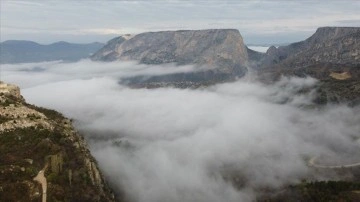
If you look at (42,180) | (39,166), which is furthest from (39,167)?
(42,180)

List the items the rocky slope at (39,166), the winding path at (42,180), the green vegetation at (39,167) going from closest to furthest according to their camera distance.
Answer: the green vegetation at (39,167) < the rocky slope at (39,166) < the winding path at (42,180)

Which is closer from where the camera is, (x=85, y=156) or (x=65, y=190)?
(x=65, y=190)

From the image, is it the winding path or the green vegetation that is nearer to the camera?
the green vegetation

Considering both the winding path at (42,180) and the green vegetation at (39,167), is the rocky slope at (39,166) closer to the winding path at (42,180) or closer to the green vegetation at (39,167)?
the green vegetation at (39,167)

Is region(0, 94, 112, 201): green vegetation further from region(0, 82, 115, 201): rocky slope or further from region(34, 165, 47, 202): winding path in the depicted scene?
region(34, 165, 47, 202): winding path

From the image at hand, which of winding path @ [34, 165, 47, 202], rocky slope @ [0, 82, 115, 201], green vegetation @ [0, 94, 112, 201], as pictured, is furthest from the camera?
winding path @ [34, 165, 47, 202]

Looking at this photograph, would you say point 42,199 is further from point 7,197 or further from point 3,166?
point 3,166

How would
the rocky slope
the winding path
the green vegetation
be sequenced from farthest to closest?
the winding path, the rocky slope, the green vegetation

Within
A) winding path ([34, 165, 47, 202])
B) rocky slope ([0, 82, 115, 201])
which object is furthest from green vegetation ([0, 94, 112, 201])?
winding path ([34, 165, 47, 202])

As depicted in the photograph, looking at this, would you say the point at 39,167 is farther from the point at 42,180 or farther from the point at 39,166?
the point at 42,180

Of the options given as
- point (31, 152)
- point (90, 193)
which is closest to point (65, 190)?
point (90, 193)

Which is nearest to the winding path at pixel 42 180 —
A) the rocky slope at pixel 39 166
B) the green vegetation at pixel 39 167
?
the rocky slope at pixel 39 166
